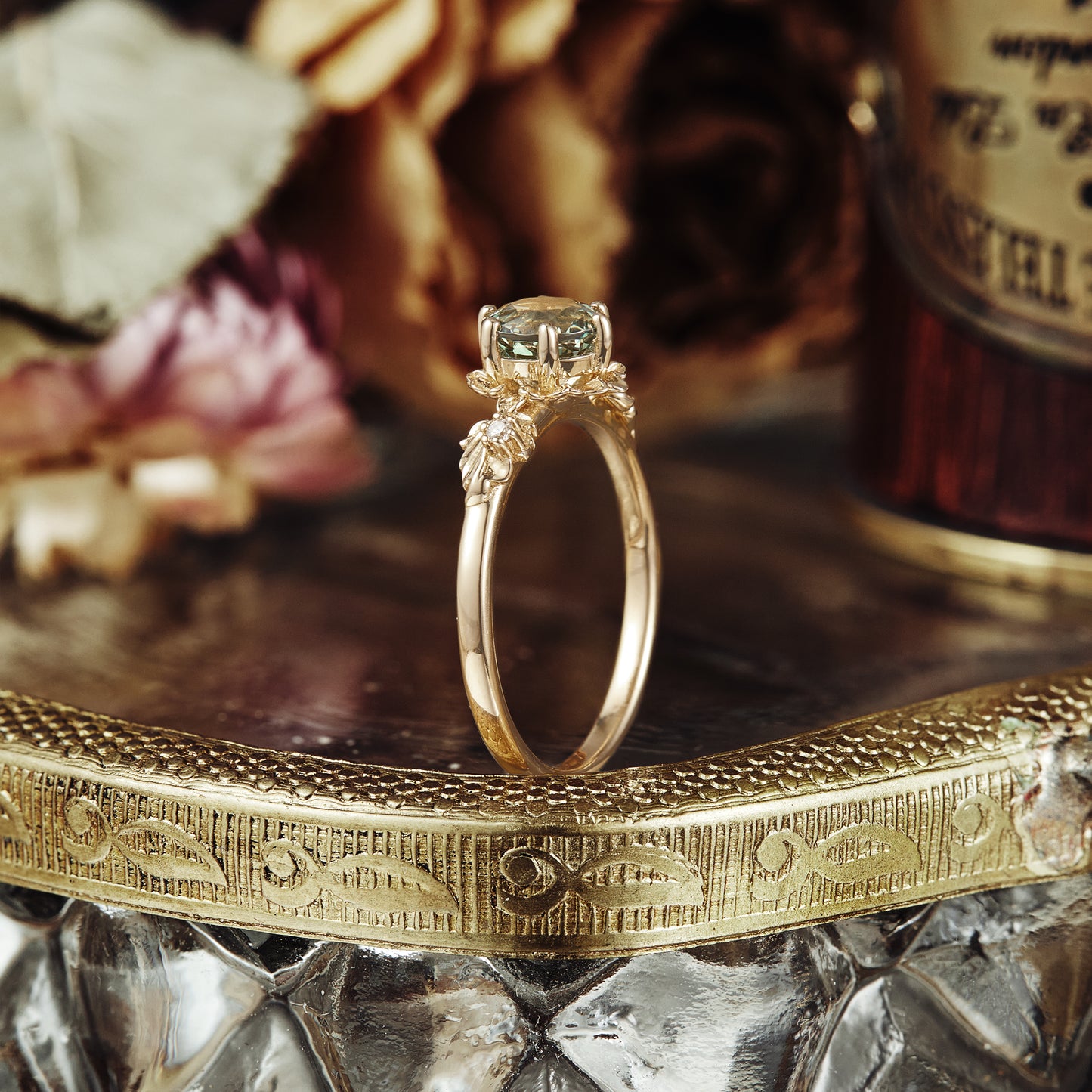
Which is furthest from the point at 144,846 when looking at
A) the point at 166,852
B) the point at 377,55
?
the point at 377,55

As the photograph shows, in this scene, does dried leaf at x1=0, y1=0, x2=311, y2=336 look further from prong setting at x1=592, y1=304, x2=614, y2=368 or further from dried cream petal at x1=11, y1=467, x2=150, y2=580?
prong setting at x1=592, y1=304, x2=614, y2=368

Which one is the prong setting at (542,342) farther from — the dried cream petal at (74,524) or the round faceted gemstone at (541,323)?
the dried cream petal at (74,524)

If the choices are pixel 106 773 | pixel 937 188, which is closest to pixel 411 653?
pixel 106 773

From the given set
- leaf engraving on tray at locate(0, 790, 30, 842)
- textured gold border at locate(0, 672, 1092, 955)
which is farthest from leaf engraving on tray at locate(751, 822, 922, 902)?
leaf engraving on tray at locate(0, 790, 30, 842)

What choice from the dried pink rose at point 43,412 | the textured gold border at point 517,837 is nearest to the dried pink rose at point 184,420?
the dried pink rose at point 43,412

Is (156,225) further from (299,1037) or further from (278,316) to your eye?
(299,1037)

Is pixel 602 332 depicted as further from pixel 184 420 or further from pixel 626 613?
pixel 184 420
